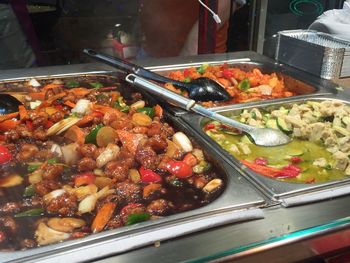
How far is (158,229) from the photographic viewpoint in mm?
1167

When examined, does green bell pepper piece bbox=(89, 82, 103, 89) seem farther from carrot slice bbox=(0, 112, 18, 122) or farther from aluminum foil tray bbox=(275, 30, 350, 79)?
aluminum foil tray bbox=(275, 30, 350, 79)

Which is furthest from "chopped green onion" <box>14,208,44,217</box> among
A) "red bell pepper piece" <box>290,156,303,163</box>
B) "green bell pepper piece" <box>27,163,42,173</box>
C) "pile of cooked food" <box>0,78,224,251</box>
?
"red bell pepper piece" <box>290,156,303,163</box>

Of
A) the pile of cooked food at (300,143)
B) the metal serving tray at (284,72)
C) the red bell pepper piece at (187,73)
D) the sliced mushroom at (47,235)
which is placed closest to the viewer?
the sliced mushroom at (47,235)

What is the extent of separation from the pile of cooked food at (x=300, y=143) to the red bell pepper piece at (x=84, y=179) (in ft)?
2.11

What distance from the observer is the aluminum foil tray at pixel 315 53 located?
8.19ft

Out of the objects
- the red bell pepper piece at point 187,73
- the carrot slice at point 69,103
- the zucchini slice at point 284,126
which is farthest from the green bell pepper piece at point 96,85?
the zucchini slice at point 284,126

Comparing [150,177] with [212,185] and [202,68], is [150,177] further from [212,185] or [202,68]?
[202,68]

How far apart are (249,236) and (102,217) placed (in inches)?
19.3

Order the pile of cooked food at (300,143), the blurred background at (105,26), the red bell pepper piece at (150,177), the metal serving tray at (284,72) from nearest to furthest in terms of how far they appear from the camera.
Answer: the red bell pepper piece at (150,177)
the pile of cooked food at (300,143)
the metal serving tray at (284,72)
the blurred background at (105,26)

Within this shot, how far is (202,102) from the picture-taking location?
7.76 feet

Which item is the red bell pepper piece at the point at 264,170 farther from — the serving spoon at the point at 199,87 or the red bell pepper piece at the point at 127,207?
the serving spoon at the point at 199,87

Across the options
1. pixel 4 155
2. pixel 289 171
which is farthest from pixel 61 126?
pixel 289 171

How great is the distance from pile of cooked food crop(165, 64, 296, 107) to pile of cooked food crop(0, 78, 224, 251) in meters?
0.56

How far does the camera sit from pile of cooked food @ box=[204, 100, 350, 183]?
171 centimetres
